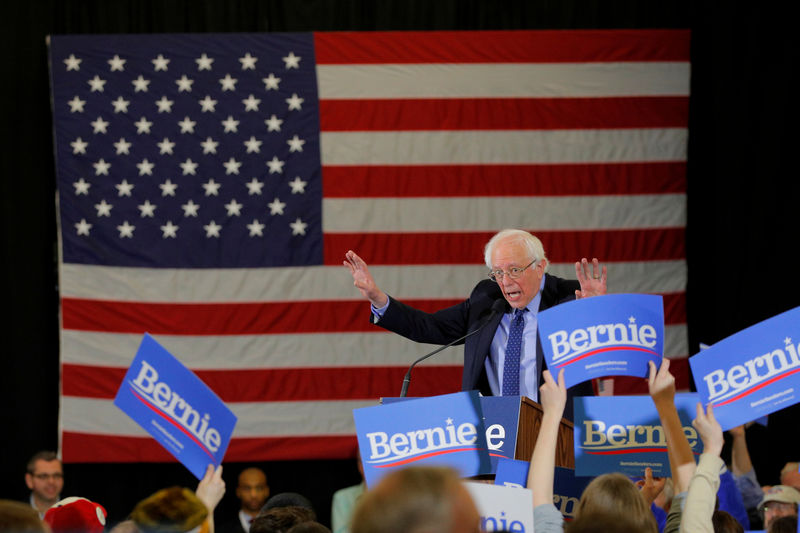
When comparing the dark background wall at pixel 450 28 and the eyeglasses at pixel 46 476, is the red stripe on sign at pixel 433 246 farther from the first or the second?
the eyeglasses at pixel 46 476

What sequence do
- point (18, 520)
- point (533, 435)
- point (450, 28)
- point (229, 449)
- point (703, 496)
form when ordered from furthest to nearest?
point (450, 28), point (229, 449), point (533, 435), point (703, 496), point (18, 520)

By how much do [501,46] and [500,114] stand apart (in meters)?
0.40

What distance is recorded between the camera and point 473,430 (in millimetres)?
2619

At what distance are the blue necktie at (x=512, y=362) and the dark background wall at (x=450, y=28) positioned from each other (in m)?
3.03

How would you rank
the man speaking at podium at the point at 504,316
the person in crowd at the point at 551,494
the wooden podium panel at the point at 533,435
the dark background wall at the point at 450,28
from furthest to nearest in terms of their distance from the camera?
1. the dark background wall at the point at 450,28
2. the man speaking at podium at the point at 504,316
3. the wooden podium panel at the point at 533,435
4. the person in crowd at the point at 551,494

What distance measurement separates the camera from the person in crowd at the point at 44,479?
17.2ft

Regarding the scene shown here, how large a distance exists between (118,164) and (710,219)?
141 inches

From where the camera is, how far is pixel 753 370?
104 inches

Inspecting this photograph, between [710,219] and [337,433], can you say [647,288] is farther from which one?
[337,433]

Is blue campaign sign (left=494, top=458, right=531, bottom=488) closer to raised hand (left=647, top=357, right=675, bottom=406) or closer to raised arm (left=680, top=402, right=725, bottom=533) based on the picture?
raised hand (left=647, top=357, right=675, bottom=406)

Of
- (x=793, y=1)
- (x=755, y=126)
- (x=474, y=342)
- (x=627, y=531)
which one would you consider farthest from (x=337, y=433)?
(x=627, y=531)

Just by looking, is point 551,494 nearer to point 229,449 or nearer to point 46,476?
point 46,476

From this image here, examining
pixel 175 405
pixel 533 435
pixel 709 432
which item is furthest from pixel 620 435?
pixel 175 405

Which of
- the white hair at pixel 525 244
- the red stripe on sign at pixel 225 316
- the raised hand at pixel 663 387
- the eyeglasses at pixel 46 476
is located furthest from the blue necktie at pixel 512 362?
the eyeglasses at pixel 46 476
